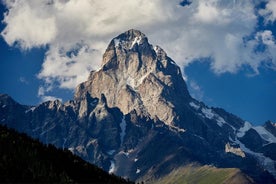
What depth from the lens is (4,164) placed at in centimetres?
19925

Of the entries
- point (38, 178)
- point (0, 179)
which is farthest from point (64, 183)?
point (0, 179)

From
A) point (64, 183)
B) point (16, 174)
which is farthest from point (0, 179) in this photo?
point (64, 183)

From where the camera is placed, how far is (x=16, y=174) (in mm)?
192875

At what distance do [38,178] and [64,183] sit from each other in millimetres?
8546

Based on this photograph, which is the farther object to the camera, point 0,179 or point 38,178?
point 38,178

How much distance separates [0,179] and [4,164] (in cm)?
1560

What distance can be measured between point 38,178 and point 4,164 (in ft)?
39.5

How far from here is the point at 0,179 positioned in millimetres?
184000

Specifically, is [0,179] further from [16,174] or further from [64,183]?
[64,183]

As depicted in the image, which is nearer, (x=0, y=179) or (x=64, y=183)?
(x=0, y=179)

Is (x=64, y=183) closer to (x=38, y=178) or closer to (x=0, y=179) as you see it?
(x=38, y=178)

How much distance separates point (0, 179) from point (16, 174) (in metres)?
9.35

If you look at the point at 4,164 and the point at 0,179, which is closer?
the point at 0,179
